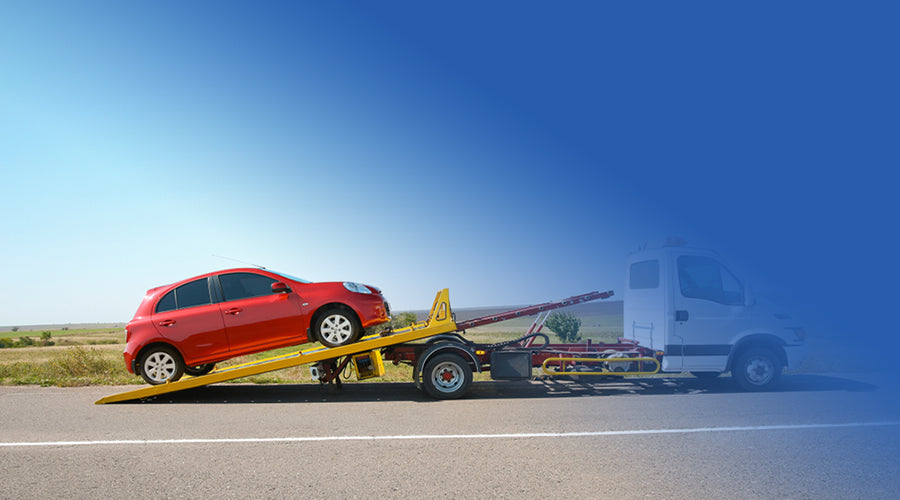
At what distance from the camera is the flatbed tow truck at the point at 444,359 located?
855 centimetres

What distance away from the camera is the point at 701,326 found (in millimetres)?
9055

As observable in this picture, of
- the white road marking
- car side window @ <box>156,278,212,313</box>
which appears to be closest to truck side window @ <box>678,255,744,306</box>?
the white road marking

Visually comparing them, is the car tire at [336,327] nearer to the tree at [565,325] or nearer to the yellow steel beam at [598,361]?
the yellow steel beam at [598,361]

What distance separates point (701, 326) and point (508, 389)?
137 inches

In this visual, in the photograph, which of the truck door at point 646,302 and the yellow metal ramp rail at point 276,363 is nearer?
the yellow metal ramp rail at point 276,363

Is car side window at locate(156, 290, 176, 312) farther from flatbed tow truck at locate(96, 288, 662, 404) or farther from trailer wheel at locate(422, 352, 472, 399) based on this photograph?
trailer wheel at locate(422, 352, 472, 399)

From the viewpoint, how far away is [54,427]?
22.5ft

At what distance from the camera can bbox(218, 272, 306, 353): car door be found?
8664 millimetres

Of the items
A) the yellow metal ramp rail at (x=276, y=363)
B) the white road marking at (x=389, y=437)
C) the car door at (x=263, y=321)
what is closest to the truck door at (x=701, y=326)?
the white road marking at (x=389, y=437)

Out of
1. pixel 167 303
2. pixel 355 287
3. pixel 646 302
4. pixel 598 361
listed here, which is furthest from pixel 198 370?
pixel 646 302

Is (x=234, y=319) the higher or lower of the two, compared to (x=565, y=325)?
higher

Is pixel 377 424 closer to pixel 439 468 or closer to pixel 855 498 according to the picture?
pixel 439 468

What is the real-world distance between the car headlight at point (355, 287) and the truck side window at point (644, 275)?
5.06 m

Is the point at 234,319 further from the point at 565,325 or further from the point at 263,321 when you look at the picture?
the point at 565,325
